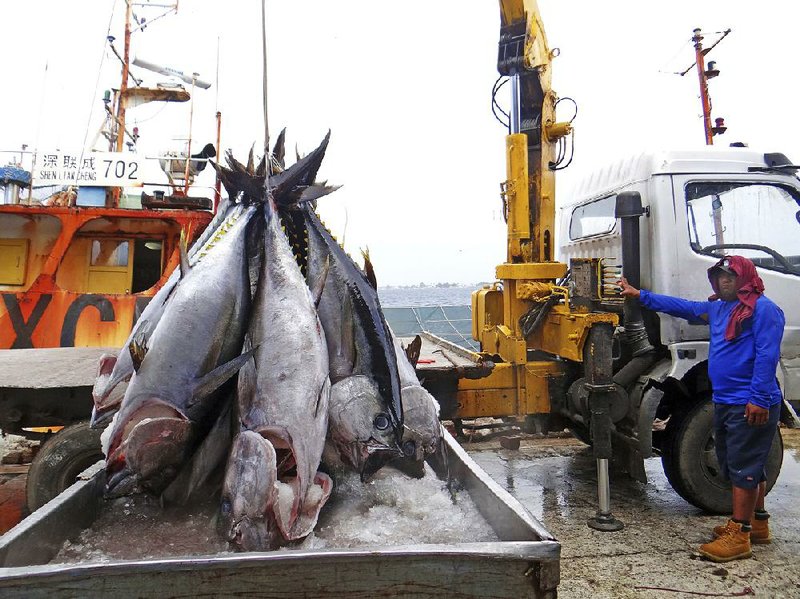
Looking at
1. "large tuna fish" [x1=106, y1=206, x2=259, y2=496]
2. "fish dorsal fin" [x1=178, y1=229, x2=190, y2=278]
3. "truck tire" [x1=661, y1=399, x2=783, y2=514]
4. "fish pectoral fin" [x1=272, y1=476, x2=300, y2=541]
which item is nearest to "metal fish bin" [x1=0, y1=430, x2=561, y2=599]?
"fish pectoral fin" [x1=272, y1=476, x2=300, y2=541]

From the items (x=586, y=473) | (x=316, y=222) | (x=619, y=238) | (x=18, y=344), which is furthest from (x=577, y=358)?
(x=18, y=344)

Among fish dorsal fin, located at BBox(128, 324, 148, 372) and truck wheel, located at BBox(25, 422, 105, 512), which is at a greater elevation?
fish dorsal fin, located at BBox(128, 324, 148, 372)

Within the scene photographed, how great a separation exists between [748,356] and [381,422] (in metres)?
2.70

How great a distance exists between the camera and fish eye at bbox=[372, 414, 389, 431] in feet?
6.66

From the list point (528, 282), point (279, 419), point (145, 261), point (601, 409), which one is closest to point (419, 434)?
point (279, 419)

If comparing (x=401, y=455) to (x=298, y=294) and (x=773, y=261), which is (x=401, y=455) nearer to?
(x=298, y=294)

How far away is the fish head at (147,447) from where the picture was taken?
1.72 metres

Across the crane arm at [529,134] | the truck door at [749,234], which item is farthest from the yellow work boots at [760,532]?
the crane arm at [529,134]

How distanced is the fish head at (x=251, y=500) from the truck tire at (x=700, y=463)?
147 inches

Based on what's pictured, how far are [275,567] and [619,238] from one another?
4344 mm

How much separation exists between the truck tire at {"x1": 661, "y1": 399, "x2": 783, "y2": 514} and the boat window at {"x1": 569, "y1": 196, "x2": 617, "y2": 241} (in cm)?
177

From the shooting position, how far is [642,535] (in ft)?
13.0

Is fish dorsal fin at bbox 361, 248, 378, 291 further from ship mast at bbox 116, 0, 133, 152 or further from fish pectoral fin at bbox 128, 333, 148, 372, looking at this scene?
ship mast at bbox 116, 0, 133, 152

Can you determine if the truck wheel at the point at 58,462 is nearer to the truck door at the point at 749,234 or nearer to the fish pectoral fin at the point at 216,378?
the fish pectoral fin at the point at 216,378
